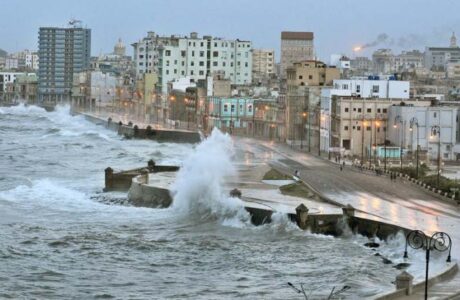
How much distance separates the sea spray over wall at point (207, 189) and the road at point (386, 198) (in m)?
5.70

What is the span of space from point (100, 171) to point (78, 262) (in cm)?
4274

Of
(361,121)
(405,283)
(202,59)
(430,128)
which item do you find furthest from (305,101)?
(405,283)

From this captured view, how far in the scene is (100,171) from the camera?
266ft

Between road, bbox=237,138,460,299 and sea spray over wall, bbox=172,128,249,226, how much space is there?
570cm

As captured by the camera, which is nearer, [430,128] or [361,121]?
[430,128]

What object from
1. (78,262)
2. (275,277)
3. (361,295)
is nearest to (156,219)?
(78,262)

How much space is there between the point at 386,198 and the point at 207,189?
377 inches

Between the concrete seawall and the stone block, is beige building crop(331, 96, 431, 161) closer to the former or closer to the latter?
the concrete seawall

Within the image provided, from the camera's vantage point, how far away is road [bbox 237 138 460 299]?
42.7 metres

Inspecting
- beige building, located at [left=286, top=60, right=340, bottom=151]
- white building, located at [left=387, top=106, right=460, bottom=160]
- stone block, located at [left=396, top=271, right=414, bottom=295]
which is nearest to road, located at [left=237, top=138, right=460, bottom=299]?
stone block, located at [left=396, top=271, right=414, bottom=295]

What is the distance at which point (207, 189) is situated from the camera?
52.4 meters

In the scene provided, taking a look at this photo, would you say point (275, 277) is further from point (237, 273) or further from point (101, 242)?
point (101, 242)

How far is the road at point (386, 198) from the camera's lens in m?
42.7

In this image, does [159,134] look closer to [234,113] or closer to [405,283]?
[234,113]
